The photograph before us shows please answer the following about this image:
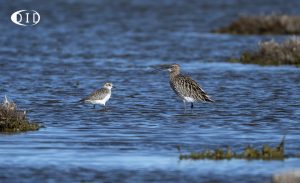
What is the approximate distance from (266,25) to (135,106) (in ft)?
64.8

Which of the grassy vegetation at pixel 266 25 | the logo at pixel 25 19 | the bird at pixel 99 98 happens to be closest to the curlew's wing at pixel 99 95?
the bird at pixel 99 98

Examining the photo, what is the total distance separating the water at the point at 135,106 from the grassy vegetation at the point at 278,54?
593 mm

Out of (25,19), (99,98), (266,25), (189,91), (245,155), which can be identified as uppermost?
(25,19)

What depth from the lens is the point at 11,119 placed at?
17031 millimetres

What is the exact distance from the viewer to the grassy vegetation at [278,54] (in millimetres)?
28781

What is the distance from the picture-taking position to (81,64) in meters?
30.8

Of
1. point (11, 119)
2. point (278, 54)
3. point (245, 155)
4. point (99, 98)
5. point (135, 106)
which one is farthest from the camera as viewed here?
point (278, 54)

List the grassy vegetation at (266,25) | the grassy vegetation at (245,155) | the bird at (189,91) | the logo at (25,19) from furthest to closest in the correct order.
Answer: the logo at (25,19) < the grassy vegetation at (266,25) < the bird at (189,91) < the grassy vegetation at (245,155)

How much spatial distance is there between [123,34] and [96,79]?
51.5 ft

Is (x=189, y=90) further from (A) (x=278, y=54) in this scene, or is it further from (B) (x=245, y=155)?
(A) (x=278, y=54)

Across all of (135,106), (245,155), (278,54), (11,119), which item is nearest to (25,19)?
(278,54)

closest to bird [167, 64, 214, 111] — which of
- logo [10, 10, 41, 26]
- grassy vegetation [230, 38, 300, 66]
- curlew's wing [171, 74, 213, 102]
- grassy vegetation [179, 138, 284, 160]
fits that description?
curlew's wing [171, 74, 213, 102]

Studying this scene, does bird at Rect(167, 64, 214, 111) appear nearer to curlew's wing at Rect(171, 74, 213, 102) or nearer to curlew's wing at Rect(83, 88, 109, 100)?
curlew's wing at Rect(171, 74, 213, 102)

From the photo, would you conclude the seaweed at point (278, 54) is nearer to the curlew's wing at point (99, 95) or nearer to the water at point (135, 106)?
the water at point (135, 106)
